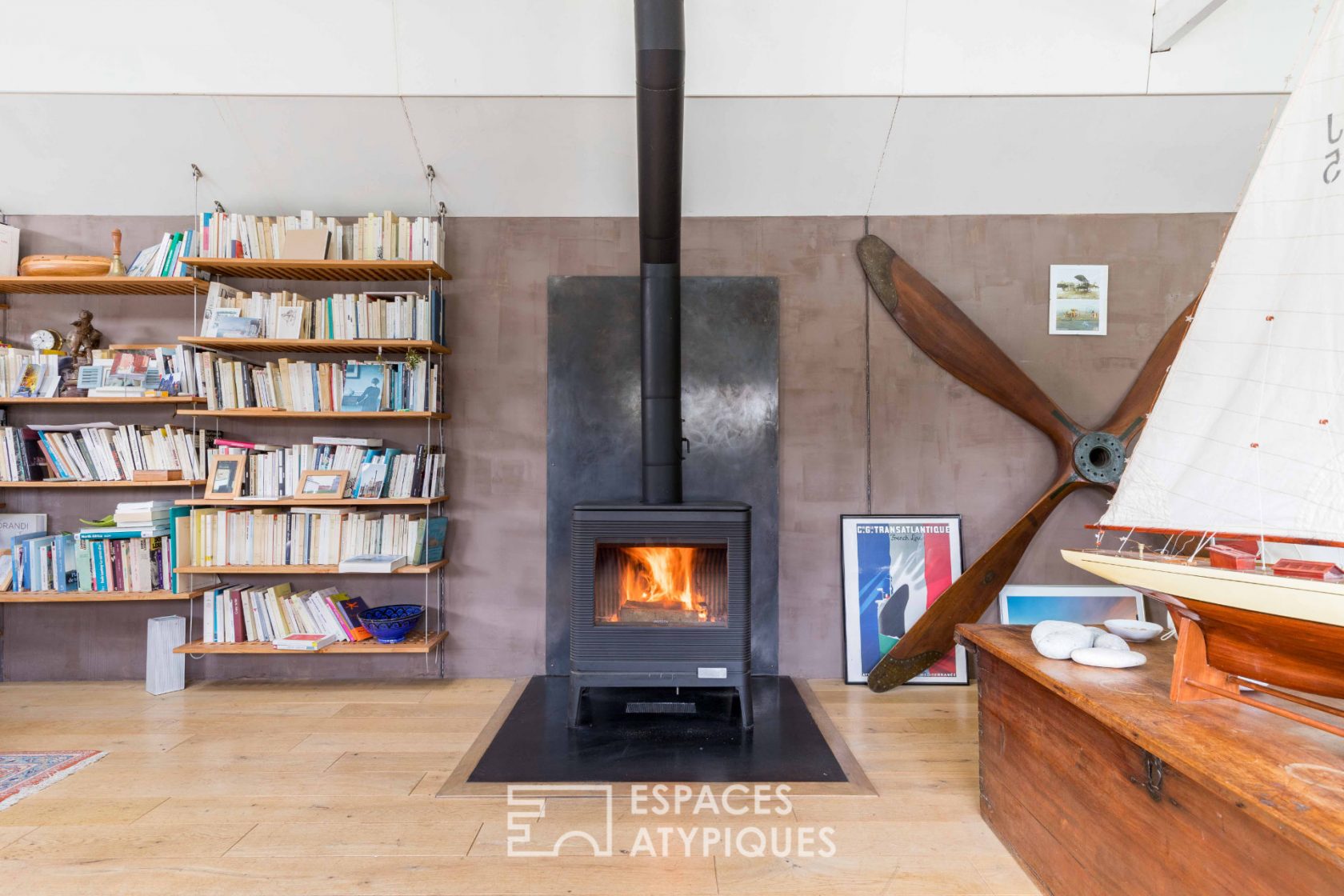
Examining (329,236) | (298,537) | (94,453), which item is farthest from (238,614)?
(329,236)

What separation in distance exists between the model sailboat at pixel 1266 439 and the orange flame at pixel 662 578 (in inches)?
67.7

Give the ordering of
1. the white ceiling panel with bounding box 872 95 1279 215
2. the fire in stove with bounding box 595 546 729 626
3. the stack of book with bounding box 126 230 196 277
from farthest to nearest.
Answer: the stack of book with bounding box 126 230 196 277 → the white ceiling panel with bounding box 872 95 1279 215 → the fire in stove with bounding box 595 546 729 626

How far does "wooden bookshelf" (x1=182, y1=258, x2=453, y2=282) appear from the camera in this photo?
10.0 feet

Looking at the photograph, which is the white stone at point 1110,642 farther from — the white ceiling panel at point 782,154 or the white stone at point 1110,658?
the white ceiling panel at point 782,154

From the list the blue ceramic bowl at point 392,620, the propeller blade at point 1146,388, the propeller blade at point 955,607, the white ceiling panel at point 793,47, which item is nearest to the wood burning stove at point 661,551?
the white ceiling panel at point 793,47

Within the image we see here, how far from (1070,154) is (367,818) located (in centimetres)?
367

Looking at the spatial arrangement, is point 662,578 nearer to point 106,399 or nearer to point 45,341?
point 106,399

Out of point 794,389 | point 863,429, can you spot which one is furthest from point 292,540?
point 863,429

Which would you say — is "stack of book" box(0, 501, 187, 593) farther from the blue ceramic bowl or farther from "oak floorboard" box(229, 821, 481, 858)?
"oak floorboard" box(229, 821, 481, 858)

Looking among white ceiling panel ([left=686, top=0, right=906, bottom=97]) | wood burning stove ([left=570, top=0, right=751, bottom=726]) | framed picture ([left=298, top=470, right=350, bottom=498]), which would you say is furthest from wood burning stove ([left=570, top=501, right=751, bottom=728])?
white ceiling panel ([left=686, top=0, right=906, bottom=97])

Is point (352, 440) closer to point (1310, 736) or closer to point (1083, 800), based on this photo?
point (1083, 800)

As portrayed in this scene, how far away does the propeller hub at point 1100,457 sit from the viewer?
316 centimetres

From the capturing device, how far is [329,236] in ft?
10.3

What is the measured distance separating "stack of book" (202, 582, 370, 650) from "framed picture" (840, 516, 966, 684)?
86.4 inches
